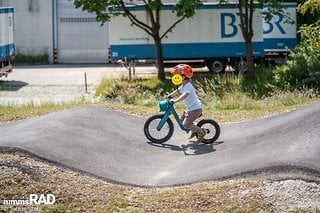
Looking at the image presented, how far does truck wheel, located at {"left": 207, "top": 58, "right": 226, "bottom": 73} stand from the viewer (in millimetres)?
32938

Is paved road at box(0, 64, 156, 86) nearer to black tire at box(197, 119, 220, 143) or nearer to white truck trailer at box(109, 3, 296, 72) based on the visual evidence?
white truck trailer at box(109, 3, 296, 72)

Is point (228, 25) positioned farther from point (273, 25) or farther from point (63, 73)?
point (63, 73)

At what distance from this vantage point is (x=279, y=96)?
19.2 meters

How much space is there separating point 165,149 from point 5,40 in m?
20.6

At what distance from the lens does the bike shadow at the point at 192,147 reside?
40.3 ft

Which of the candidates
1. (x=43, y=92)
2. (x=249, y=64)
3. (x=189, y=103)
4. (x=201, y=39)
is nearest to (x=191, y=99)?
(x=189, y=103)

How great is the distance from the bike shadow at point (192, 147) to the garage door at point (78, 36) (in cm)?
3154

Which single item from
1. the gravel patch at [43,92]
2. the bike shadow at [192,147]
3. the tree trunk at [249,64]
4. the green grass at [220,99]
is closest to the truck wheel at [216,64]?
the tree trunk at [249,64]

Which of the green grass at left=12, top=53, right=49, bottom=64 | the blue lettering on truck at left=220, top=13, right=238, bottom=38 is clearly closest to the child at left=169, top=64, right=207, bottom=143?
the blue lettering on truck at left=220, top=13, right=238, bottom=38

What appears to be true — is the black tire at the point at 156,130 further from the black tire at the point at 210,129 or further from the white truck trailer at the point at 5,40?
the white truck trailer at the point at 5,40

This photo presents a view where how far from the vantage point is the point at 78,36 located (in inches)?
1761

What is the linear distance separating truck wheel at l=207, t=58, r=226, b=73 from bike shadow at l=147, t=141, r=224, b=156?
2012cm

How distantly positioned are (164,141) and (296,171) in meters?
4.59

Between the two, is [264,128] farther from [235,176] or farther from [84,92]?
[84,92]
